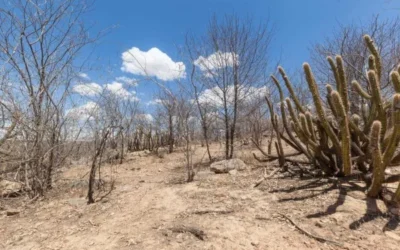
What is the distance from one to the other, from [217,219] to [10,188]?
396 cm

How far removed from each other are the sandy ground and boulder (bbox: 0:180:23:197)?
1.57 feet

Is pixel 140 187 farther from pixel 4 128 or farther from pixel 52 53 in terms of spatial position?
pixel 52 53

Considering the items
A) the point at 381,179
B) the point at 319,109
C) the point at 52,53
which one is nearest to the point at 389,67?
the point at 319,109

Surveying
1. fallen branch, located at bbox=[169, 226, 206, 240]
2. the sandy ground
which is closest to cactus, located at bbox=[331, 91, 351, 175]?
the sandy ground

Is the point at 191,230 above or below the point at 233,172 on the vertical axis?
below

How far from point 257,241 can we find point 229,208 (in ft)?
2.28

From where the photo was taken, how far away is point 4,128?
3893 mm

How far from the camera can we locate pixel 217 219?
2754mm

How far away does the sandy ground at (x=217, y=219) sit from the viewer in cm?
237

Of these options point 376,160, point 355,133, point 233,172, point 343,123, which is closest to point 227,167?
point 233,172

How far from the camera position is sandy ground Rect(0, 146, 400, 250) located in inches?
93.2

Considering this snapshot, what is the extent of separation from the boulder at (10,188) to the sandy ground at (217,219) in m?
0.48

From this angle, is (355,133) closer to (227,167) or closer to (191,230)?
(227,167)

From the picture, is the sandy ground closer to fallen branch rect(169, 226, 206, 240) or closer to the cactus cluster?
fallen branch rect(169, 226, 206, 240)
